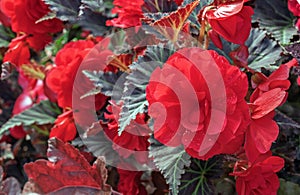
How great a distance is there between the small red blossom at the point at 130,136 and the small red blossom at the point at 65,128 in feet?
0.34

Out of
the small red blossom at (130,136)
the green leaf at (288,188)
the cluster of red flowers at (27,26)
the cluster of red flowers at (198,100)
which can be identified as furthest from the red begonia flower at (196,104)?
the cluster of red flowers at (27,26)

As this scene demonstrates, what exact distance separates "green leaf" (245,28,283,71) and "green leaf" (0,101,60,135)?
43 cm

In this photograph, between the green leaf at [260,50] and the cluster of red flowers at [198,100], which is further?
the green leaf at [260,50]

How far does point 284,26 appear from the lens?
97 cm

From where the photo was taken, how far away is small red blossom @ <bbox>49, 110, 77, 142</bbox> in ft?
3.07

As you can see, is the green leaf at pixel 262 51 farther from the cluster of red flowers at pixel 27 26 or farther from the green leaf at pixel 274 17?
the cluster of red flowers at pixel 27 26

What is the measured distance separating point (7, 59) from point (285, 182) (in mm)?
576

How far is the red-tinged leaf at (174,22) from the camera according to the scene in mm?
727

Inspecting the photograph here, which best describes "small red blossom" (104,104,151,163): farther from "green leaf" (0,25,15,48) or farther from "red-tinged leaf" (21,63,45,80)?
"green leaf" (0,25,15,48)

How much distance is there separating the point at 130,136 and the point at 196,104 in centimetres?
18

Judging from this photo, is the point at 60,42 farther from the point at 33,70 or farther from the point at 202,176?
the point at 202,176

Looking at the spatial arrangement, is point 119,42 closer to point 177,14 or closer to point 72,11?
point 72,11

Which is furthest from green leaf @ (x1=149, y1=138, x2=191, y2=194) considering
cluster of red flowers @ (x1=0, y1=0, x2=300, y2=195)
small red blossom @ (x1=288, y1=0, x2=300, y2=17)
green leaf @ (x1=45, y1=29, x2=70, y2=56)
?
green leaf @ (x1=45, y1=29, x2=70, y2=56)

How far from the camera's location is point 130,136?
32.6 inches
